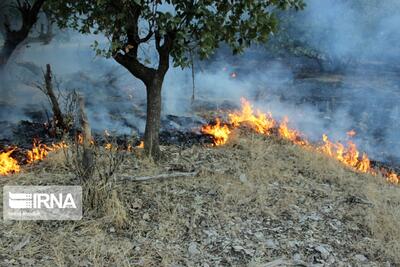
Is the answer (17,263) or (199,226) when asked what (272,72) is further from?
(17,263)

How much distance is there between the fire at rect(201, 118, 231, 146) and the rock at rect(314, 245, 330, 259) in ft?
12.7

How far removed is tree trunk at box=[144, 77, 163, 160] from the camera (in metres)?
7.12

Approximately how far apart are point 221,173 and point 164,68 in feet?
6.82

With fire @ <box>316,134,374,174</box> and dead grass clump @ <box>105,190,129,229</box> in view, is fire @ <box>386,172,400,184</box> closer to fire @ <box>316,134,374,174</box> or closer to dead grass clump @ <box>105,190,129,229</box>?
fire @ <box>316,134,374,174</box>

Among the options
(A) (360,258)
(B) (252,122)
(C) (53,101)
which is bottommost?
(A) (360,258)

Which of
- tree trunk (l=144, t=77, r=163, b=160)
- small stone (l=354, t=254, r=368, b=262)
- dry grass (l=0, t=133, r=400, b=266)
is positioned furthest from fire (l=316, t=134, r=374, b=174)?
tree trunk (l=144, t=77, r=163, b=160)

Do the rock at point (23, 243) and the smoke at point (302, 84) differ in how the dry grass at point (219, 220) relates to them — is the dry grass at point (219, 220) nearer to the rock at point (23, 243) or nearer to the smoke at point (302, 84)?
the rock at point (23, 243)

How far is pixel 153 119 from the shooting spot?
7238mm

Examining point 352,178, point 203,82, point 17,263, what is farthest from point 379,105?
point 17,263

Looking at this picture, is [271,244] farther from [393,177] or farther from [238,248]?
[393,177]

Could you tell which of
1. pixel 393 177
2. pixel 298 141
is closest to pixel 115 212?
pixel 298 141

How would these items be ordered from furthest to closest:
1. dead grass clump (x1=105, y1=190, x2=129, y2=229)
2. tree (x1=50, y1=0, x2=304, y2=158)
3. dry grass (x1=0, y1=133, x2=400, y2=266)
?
1. tree (x1=50, y1=0, x2=304, y2=158)
2. dead grass clump (x1=105, y1=190, x2=129, y2=229)
3. dry grass (x1=0, y1=133, x2=400, y2=266)

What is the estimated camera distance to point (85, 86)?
53.5 ft

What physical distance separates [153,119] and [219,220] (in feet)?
7.95
